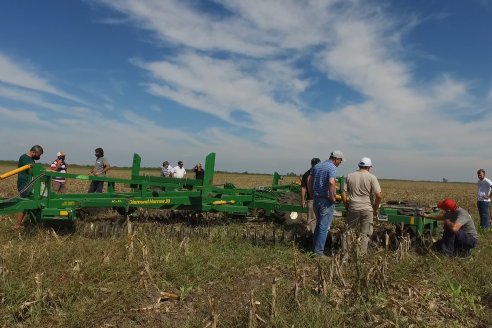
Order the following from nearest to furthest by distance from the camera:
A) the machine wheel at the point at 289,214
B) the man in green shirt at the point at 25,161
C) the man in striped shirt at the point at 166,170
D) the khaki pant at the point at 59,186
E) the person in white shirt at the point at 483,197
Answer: the man in green shirt at the point at 25,161
the machine wheel at the point at 289,214
the person in white shirt at the point at 483,197
the khaki pant at the point at 59,186
the man in striped shirt at the point at 166,170

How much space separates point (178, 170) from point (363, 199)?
966cm

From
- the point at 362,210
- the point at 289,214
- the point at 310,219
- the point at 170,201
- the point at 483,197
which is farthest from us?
the point at 483,197

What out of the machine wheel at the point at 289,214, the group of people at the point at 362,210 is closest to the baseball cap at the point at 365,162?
the group of people at the point at 362,210

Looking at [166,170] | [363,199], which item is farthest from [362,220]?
[166,170]

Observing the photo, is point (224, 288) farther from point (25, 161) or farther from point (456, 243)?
point (25, 161)

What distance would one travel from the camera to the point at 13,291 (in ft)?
15.8

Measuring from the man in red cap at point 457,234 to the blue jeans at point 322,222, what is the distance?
6.35 feet

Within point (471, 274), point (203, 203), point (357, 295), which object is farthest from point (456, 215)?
point (203, 203)

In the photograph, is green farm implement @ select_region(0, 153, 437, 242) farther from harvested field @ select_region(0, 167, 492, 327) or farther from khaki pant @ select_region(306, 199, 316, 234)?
harvested field @ select_region(0, 167, 492, 327)

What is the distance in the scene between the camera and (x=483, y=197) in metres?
11.6

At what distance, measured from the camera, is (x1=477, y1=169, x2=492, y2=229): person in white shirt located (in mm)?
11191

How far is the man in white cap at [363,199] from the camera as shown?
7082 mm

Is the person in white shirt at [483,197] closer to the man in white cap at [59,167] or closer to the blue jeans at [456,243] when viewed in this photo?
the blue jeans at [456,243]

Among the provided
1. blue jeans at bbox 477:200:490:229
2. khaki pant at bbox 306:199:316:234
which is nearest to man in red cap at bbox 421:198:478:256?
khaki pant at bbox 306:199:316:234
